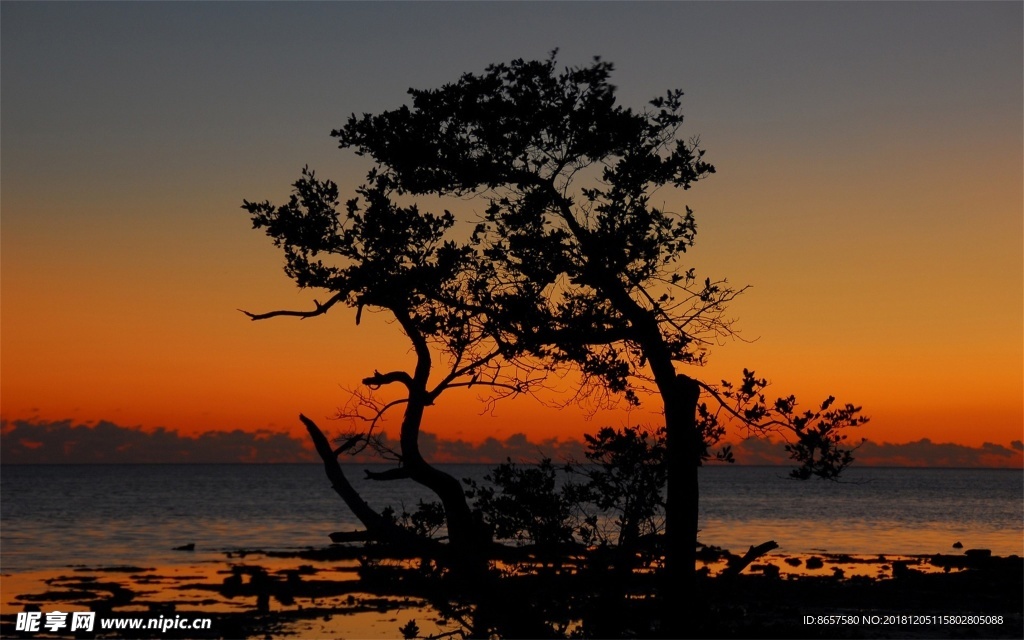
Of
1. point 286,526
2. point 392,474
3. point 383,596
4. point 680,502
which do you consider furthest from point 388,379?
point 286,526

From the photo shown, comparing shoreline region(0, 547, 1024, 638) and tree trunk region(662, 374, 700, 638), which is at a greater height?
tree trunk region(662, 374, 700, 638)

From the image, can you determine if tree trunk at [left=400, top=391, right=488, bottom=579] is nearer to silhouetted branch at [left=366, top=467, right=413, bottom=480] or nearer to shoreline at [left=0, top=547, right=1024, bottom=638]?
silhouetted branch at [left=366, top=467, right=413, bottom=480]

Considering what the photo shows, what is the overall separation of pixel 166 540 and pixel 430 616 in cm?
4196

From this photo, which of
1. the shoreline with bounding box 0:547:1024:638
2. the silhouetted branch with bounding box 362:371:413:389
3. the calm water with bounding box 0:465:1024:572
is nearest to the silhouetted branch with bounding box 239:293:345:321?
the silhouetted branch with bounding box 362:371:413:389

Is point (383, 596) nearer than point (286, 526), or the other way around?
point (383, 596)

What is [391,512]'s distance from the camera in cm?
1185

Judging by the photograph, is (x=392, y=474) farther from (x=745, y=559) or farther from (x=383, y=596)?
(x=383, y=596)

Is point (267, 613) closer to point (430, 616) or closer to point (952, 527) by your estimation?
point (430, 616)

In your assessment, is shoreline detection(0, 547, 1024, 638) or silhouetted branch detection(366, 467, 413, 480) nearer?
silhouetted branch detection(366, 467, 413, 480)

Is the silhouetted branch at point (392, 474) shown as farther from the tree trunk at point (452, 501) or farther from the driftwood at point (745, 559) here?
the driftwood at point (745, 559)

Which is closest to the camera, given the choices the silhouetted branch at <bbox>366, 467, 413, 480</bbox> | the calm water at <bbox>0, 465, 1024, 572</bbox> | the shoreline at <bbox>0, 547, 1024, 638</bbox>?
the silhouetted branch at <bbox>366, 467, 413, 480</bbox>

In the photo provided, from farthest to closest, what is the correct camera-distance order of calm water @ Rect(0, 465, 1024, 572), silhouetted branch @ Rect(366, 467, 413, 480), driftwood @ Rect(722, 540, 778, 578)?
calm water @ Rect(0, 465, 1024, 572) < driftwood @ Rect(722, 540, 778, 578) < silhouetted branch @ Rect(366, 467, 413, 480)

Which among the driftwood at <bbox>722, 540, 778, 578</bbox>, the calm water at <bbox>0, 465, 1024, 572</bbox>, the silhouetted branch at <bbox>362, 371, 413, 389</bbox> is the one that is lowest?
the calm water at <bbox>0, 465, 1024, 572</bbox>

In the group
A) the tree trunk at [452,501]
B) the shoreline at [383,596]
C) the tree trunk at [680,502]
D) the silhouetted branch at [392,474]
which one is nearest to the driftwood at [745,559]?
the tree trunk at [680,502]
